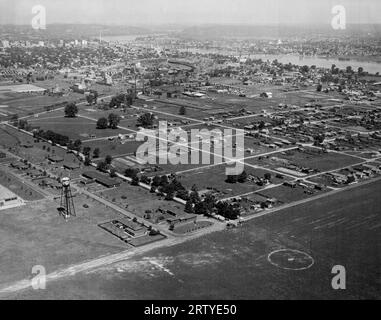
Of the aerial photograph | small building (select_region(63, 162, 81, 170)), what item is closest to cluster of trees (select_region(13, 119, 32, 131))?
the aerial photograph

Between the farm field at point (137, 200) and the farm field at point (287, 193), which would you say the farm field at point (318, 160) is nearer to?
the farm field at point (287, 193)

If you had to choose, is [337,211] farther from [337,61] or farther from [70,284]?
[337,61]

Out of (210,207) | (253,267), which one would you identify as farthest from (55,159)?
(253,267)

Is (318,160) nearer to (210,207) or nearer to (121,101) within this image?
(210,207)

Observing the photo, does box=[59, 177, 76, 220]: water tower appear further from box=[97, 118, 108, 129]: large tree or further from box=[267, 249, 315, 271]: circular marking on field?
box=[97, 118, 108, 129]: large tree
